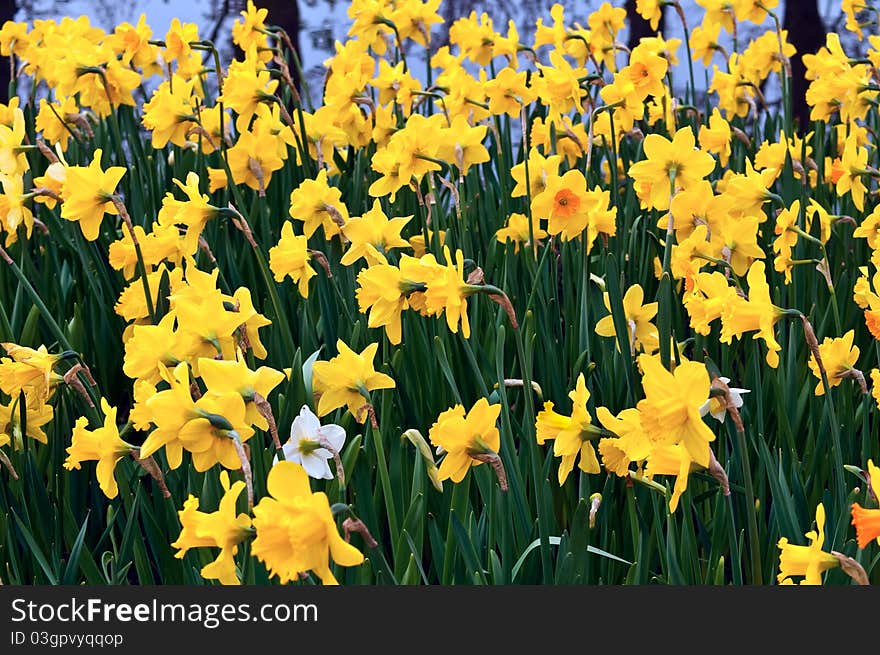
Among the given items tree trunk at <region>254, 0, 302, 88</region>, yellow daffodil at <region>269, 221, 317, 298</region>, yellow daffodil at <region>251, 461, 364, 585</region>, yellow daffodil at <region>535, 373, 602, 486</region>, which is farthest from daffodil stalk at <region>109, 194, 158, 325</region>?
tree trunk at <region>254, 0, 302, 88</region>

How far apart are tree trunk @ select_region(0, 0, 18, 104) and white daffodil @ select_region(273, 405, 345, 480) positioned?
6177 millimetres

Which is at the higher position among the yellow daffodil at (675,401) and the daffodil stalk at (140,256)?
the daffodil stalk at (140,256)

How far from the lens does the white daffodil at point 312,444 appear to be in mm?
1405

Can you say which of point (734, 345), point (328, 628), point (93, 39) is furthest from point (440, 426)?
point (93, 39)

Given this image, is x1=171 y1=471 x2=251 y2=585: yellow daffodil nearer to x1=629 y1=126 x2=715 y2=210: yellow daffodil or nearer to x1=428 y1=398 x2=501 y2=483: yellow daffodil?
x1=428 y1=398 x2=501 y2=483: yellow daffodil

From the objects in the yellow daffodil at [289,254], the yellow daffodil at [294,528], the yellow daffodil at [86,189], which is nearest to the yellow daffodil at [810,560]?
the yellow daffodil at [294,528]

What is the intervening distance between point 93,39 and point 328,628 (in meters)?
3.88

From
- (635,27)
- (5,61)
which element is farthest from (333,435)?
(5,61)

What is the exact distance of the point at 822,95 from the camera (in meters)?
3.56

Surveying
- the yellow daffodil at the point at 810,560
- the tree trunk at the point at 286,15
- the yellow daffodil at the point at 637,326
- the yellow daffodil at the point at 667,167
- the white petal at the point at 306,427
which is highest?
the tree trunk at the point at 286,15

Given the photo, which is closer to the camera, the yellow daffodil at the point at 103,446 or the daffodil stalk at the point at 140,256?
the yellow daffodil at the point at 103,446

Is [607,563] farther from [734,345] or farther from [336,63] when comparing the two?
[336,63]

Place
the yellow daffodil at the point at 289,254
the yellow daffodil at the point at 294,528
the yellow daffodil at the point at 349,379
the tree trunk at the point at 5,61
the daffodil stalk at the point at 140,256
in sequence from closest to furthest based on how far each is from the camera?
the yellow daffodil at the point at 294,528, the yellow daffodil at the point at 349,379, the daffodil stalk at the point at 140,256, the yellow daffodil at the point at 289,254, the tree trunk at the point at 5,61

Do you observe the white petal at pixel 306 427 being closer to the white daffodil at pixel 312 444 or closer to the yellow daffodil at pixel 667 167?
the white daffodil at pixel 312 444
